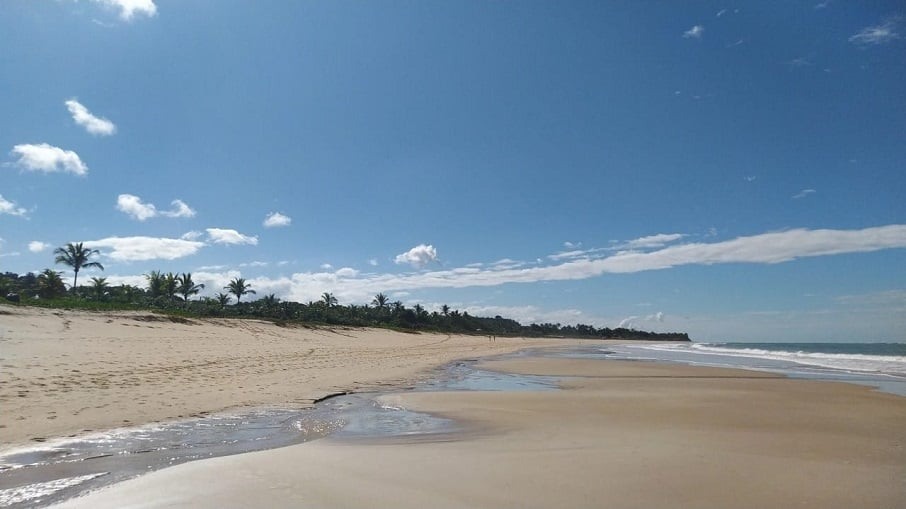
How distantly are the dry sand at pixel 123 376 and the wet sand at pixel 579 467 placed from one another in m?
3.59

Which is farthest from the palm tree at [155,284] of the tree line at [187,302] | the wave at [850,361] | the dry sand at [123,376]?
the wave at [850,361]

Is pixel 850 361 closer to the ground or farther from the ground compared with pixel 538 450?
closer to the ground

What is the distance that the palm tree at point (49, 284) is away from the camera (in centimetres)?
4234

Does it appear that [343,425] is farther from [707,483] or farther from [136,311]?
[136,311]

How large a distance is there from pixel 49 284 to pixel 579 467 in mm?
51385

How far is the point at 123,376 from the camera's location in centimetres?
1245

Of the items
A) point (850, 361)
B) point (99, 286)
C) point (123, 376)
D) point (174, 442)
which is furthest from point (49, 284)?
point (850, 361)

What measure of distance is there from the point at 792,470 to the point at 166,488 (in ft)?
24.2

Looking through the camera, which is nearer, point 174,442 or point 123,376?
point 174,442

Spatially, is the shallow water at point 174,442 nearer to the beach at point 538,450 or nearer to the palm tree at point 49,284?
the beach at point 538,450

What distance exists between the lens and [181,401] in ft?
33.8

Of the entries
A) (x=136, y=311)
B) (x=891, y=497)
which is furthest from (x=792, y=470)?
(x=136, y=311)

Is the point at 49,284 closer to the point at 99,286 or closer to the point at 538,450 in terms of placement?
the point at 99,286

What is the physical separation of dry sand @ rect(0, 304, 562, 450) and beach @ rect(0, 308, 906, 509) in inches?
4.0
